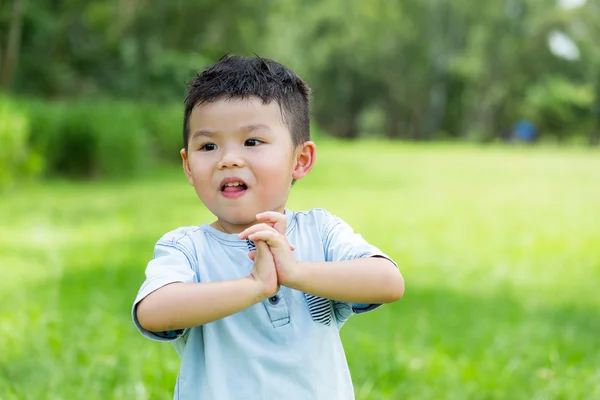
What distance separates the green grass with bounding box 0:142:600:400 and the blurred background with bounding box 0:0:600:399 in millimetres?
16

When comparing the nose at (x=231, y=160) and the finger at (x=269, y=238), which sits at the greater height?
the nose at (x=231, y=160)

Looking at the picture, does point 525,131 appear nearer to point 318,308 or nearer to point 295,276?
point 318,308

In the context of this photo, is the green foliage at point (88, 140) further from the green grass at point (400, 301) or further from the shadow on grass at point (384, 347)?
the shadow on grass at point (384, 347)

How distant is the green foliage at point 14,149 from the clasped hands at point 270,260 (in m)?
8.62

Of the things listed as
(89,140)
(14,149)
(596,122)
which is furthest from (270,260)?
(596,122)

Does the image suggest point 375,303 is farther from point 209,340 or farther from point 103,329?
point 103,329

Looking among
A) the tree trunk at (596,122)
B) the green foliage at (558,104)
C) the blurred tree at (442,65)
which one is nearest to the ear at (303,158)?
the blurred tree at (442,65)

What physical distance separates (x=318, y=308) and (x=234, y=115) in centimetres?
43

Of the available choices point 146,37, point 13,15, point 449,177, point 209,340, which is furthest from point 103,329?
point 146,37

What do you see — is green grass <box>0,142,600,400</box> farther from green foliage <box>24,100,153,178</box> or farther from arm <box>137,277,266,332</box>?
arm <box>137,277,266,332</box>

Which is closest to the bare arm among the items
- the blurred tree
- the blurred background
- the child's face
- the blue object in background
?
the child's face

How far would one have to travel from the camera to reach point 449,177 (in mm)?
14602

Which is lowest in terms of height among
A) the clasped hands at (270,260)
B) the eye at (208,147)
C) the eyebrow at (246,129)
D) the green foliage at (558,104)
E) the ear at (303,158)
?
the green foliage at (558,104)

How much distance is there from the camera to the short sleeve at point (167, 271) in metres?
1.58
